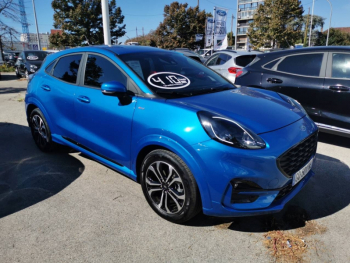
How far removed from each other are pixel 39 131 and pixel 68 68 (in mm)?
1262

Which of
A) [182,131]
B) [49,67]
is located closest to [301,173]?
[182,131]

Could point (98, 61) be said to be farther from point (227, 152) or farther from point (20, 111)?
point (20, 111)

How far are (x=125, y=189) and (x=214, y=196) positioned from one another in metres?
1.41

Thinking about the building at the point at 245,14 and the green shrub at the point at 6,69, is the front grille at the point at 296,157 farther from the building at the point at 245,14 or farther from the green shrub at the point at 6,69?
the building at the point at 245,14

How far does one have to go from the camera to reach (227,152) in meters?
2.15

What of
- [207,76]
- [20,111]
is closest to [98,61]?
[207,76]

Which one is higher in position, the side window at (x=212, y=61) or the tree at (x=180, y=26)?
the tree at (x=180, y=26)

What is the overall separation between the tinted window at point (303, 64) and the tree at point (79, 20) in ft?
108

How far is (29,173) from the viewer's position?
3.73 metres

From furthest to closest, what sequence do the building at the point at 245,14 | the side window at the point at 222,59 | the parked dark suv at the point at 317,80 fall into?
1. the building at the point at 245,14
2. the side window at the point at 222,59
3. the parked dark suv at the point at 317,80

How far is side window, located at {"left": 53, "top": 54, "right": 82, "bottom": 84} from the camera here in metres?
3.58

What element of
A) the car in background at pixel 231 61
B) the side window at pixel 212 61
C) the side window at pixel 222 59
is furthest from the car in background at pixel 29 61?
the car in background at pixel 231 61

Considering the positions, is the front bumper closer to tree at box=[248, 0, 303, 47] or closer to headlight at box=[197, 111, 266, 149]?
headlight at box=[197, 111, 266, 149]

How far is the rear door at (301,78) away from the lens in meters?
4.57
